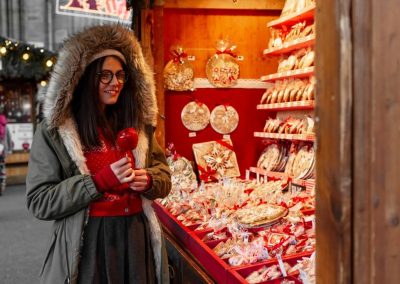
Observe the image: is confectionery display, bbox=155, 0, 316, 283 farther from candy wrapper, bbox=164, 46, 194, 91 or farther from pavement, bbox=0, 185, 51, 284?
pavement, bbox=0, 185, 51, 284

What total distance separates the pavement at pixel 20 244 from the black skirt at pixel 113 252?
230cm

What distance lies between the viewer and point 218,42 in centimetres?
460

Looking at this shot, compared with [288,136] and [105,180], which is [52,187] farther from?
[288,136]

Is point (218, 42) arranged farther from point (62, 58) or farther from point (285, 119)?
point (62, 58)

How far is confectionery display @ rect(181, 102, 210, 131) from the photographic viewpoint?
4555mm

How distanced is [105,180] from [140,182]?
6.8 inches

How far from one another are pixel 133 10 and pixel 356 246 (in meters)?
3.60

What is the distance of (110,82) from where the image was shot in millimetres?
2020

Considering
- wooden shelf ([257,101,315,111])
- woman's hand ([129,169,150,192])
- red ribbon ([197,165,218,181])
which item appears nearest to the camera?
woman's hand ([129,169,150,192])

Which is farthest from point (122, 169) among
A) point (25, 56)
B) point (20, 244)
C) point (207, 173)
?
point (25, 56)

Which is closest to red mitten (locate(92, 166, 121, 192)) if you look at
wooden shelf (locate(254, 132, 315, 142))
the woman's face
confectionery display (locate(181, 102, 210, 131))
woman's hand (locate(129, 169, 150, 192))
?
woman's hand (locate(129, 169, 150, 192))

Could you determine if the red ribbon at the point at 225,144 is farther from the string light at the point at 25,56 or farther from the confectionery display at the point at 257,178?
the string light at the point at 25,56

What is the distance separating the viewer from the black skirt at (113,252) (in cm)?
192

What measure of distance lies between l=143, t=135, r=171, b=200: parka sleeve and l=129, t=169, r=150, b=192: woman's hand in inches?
2.0
